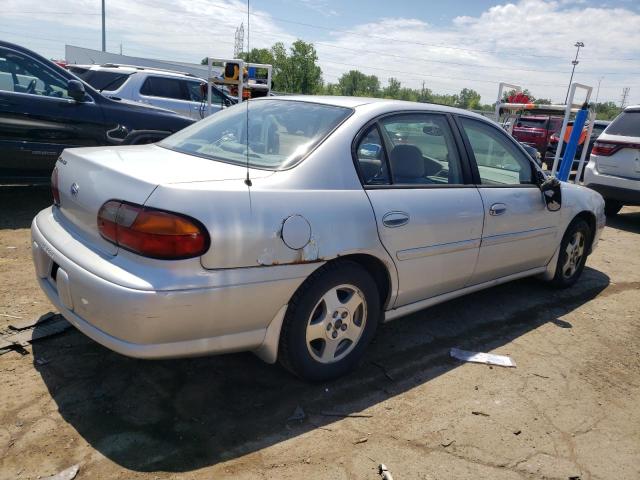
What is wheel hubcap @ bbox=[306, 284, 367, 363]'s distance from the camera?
9.02 feet

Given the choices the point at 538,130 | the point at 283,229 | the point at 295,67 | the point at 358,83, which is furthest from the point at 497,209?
the point at 358,83

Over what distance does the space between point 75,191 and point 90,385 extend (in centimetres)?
102

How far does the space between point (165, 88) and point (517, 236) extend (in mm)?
8500

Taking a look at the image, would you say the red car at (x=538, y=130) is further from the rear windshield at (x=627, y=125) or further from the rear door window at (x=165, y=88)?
the rear door window at (x=165, y=88)

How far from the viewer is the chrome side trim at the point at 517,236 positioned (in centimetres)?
362

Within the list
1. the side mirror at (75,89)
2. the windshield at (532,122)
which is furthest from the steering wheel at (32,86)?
the windshield at (532,122)

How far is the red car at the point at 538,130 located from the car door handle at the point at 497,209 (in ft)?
45.9

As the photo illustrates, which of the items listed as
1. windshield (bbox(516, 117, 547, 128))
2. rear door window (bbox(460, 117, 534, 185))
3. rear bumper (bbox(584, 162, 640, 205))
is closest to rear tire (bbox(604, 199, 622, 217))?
rear bumper (bbox(584, 162, 640, 205))

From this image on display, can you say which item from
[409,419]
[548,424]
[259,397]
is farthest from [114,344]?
[548,424]

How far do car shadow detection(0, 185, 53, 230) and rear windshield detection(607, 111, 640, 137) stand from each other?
8.32 metres

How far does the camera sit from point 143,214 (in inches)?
87.2

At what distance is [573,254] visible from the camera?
4809mm

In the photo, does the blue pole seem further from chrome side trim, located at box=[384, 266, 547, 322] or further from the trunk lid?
the trunk lid

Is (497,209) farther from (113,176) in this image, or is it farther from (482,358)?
(113,176)
